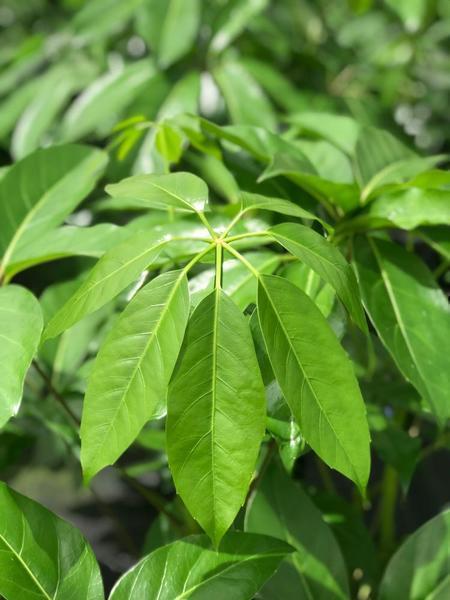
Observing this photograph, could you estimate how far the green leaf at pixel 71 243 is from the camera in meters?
0.59

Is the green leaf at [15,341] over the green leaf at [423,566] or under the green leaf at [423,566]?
over

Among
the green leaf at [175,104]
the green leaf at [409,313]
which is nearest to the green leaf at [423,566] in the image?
the green leaf at [409,313]

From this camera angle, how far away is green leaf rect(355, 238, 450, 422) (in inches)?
21.5

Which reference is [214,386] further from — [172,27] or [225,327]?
[172,27]

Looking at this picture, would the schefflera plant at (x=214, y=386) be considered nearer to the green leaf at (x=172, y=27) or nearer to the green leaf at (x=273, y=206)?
the green leaf at (x=273, y=206)

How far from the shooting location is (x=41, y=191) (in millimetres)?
688

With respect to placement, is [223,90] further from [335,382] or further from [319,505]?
[335,382]

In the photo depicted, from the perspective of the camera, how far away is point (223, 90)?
1.16 m

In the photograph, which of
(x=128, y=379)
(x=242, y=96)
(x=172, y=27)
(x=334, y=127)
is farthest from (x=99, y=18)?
(x=128, y=379)

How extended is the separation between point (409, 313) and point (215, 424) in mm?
216

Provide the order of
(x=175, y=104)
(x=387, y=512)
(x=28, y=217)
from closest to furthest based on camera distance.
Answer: (x=28, y=217)
(x=387, y=512)
(x=175, y=104)

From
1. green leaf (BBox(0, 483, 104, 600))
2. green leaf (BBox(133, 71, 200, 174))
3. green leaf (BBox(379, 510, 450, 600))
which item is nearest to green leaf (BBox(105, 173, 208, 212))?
green leaf (BBox(0, 483, 104, 600))

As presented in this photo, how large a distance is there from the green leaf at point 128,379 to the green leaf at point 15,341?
72 mm

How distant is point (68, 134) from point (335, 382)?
0.75 metres
